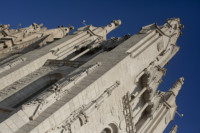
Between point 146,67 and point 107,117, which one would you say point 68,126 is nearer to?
point 107,117

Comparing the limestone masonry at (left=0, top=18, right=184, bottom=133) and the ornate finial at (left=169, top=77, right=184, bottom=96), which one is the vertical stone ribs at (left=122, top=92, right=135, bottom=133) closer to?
the limestone masonry at (left=0, top=18, right=184, bottom=133)

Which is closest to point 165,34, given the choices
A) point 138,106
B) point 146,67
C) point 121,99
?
point 146,67

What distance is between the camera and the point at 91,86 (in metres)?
11.7

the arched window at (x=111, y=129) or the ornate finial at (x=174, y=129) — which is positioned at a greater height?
the ornate finial at (x=174, y=129)

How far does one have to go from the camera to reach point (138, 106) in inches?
699

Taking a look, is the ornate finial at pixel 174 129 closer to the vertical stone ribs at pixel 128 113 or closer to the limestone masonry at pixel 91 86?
the limestone masonry at pixel 91 86

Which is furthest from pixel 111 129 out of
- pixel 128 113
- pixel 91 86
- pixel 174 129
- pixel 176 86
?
pixel 176 86

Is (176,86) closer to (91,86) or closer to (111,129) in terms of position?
(111,129)

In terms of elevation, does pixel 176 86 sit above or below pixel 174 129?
above

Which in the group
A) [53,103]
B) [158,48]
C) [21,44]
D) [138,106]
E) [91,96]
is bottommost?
[53,103]

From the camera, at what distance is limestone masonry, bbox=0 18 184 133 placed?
9.89m

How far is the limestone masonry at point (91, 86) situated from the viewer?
9.89 metres

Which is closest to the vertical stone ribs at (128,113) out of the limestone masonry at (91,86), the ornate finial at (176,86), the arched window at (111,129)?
the limestone masonry at (91,86)

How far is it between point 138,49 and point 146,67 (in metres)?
1.63
